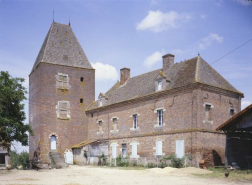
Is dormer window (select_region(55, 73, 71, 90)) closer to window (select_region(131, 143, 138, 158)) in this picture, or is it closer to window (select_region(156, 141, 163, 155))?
window (select_region(131, 143, 138, 158))

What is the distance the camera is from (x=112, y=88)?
127 ft

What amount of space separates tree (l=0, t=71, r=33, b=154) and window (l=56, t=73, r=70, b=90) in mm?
10973

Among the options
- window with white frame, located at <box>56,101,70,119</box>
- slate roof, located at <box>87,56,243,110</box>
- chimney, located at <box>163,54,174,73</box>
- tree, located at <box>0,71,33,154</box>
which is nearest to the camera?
tree, located at <box>0,71,33,154</box>

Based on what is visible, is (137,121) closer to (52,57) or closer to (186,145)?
(186,145)

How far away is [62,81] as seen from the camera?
37.3 meters

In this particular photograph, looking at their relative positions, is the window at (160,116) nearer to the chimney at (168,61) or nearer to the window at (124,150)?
the chimney at (168,61)

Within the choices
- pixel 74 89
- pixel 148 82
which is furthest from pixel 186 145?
pixel 74 89

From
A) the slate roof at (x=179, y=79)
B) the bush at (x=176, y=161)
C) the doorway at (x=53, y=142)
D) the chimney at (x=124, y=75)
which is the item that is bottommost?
the bush at (x=176, y=161)

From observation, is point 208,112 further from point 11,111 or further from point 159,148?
point 11,111

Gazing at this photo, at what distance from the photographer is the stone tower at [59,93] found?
3581cm

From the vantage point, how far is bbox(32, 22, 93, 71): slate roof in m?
37.7

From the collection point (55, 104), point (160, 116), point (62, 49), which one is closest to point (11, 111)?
point (55, 104)

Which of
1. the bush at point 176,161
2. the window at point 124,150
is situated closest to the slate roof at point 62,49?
the window at point 124,150

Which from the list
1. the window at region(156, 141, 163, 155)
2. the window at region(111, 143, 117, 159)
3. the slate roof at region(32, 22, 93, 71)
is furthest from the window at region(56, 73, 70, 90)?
the window at region(156, 141, 163, 155)
